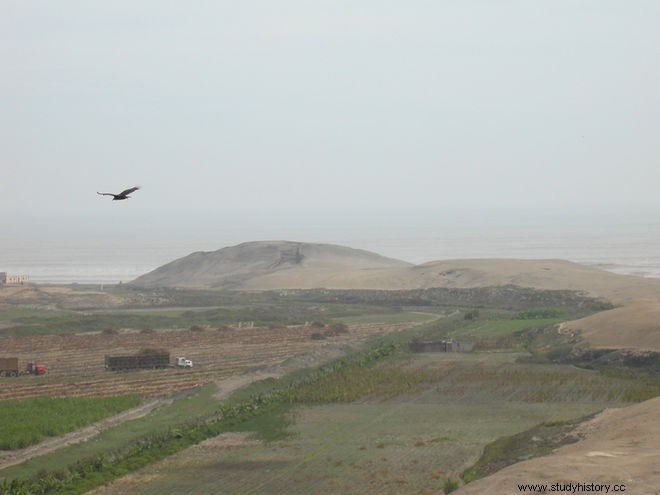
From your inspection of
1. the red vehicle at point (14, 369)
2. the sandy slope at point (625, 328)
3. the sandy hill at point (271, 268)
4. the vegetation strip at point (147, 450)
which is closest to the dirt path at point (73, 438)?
the vegetation strip at point (147, 450)

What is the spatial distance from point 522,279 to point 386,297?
9.24 m

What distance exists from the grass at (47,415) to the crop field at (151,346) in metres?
1.76

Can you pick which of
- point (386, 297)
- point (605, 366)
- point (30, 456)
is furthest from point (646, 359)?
point (386, 297)

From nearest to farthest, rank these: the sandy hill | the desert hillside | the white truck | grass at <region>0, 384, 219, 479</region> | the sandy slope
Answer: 1. grass at <region>0, 384, 219, 479</region>
2. the sandy slope
3. the white truck
4. the desert hillside
5. the sandy hill

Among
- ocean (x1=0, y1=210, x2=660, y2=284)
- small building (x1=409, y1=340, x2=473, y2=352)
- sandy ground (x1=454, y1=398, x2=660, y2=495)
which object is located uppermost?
ocean (x1=0, y1=210, x2=660, y2=284)

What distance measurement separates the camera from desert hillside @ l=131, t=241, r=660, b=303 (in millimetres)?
70125

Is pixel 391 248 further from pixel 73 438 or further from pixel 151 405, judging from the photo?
pixel 73 438

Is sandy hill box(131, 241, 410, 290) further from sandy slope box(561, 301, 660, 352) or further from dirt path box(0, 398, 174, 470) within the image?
dirt path box(0, 398, 174, 470)

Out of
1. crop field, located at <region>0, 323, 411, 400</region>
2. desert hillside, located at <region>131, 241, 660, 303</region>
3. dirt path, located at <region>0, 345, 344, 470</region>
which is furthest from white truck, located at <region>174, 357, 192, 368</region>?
desert hillside, located at <region>131, 241, 660, 303</region>

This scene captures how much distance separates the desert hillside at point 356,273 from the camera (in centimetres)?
7012

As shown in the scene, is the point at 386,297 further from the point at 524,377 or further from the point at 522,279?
the point at 524,377

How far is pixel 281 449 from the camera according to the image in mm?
24828

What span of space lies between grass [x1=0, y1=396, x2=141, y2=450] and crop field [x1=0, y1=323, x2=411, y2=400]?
1.76m

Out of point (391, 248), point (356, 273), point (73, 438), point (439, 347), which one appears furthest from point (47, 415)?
point (391, 248)
